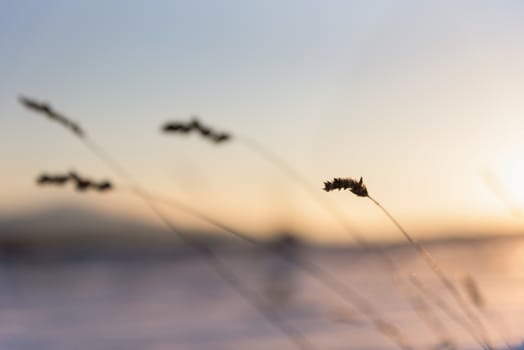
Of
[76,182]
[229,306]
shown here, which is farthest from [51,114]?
[229,306]

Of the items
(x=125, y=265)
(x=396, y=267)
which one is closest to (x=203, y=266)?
(x=125, y=265)

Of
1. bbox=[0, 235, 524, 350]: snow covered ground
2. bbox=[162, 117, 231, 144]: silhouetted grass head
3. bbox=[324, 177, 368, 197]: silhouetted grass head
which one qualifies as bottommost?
bbox=[324, 177, 368, 197]: silhouetted grass head

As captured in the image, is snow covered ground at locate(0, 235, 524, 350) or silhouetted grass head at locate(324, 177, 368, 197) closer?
silhouetted grass head at locate(324, 177, 368, 197)

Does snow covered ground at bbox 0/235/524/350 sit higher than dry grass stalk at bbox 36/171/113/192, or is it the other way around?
snow covered ground at bbox 0/235/524/350

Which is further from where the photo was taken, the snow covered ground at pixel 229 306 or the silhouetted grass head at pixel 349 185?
the snow covered ground at pixel 229 306

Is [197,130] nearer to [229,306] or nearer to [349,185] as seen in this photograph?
[349,185]
